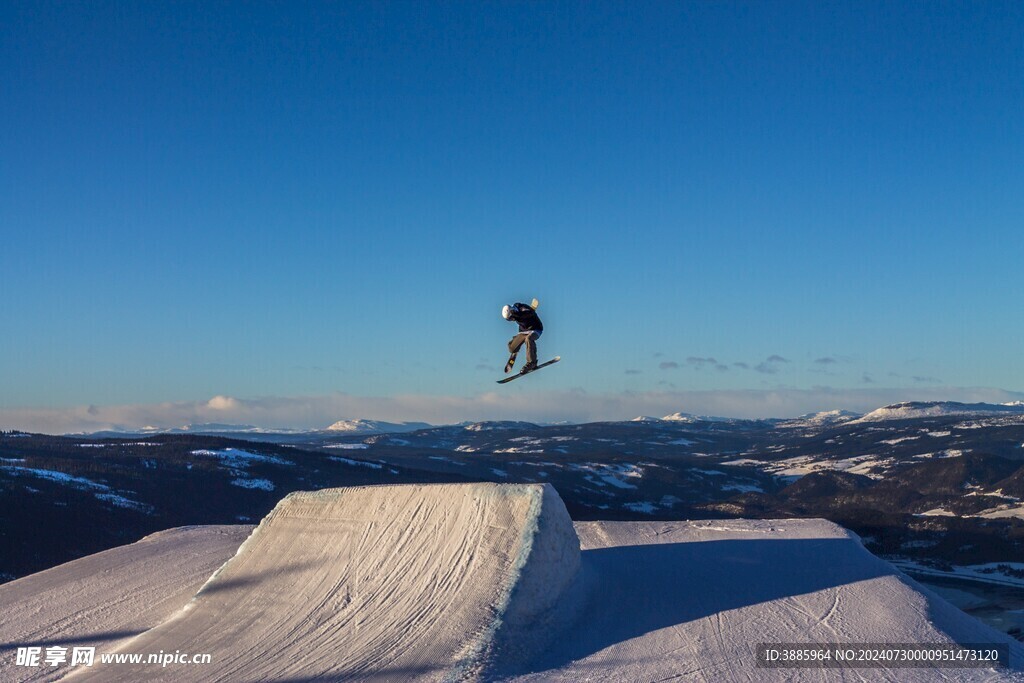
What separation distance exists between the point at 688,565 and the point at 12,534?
29.1 metres

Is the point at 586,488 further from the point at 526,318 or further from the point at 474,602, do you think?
the point at 526,318

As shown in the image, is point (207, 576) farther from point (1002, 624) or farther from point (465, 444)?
point (465, 444)

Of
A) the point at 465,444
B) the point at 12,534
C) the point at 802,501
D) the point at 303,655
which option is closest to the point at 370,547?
the point at 303,655

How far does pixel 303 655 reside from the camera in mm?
15234

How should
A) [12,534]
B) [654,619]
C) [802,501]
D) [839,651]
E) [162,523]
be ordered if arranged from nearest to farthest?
[839,651] < [654,619] < [12,534] < [162,523] < [802,501]

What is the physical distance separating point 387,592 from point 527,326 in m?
7.25

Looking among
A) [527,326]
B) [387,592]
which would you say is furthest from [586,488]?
[527,326]

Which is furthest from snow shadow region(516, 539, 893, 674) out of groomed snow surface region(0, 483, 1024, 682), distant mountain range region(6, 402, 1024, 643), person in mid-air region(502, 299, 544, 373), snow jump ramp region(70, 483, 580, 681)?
distant mountain range region(6, 402, 1024, 643)

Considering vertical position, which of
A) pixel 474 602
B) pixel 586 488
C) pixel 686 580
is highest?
pixel 474 602

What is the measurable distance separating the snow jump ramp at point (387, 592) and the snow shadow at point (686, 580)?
923mm

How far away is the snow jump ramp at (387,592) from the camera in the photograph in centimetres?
1481

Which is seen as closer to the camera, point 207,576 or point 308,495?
point 207,576

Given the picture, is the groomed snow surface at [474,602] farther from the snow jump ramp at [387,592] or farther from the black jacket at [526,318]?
the black jacket at [526,318]

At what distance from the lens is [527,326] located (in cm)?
1405
